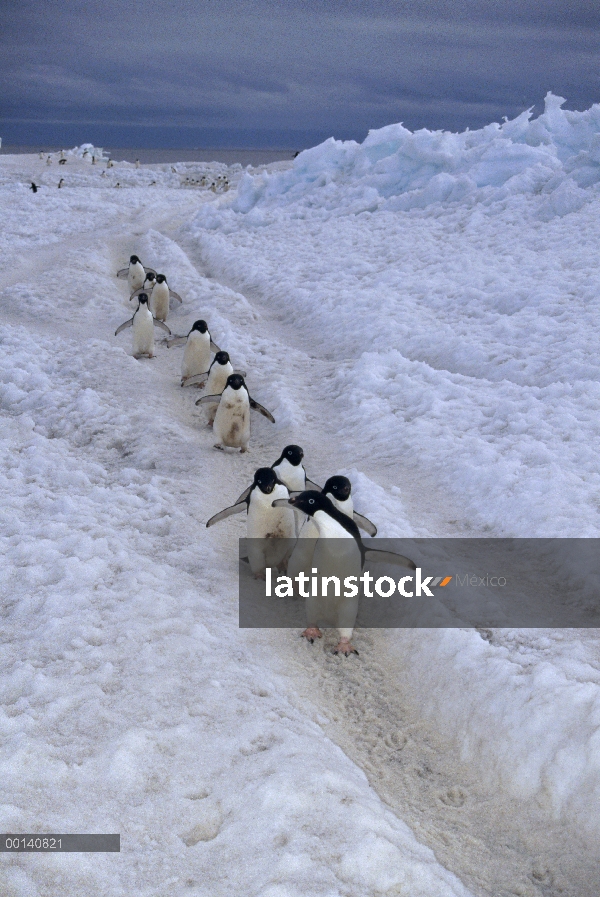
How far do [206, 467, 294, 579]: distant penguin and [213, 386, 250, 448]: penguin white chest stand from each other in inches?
80.5

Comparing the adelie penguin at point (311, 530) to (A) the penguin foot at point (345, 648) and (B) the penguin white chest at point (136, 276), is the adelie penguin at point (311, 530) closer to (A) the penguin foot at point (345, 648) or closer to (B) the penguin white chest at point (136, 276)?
(A) the penguin foot at point (345, 648)

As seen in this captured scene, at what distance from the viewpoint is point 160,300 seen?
40.6 feet

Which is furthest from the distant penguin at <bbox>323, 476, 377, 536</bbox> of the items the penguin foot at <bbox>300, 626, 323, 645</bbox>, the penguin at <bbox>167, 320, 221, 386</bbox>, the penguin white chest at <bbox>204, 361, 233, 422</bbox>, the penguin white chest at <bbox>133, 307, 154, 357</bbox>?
the penguin white chest at <bbox>133, 307, 154, 357</bbox>

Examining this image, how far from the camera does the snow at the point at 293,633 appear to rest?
3014 millimetres

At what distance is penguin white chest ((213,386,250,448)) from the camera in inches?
288

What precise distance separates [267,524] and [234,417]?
7.43 ft

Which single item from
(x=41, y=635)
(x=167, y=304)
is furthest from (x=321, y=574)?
(x=167, y=304)

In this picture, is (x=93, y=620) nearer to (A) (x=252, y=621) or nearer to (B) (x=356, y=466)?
(A) (x=252, y=621)

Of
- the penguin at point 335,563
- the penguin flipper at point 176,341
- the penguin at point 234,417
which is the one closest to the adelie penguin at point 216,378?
the penguin at point 234,417

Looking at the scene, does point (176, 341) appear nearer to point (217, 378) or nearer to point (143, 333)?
point (143, 333)

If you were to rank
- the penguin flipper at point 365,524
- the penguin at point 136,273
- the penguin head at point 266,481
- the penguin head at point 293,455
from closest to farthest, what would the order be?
the penguin head at point 266,481 → the penguin flipper at point 365,524 → the penguin head at point 293,455 → the penguin at point 136,273

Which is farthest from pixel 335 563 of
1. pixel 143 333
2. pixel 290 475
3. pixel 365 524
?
pixel 143 333

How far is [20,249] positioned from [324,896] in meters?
16.8

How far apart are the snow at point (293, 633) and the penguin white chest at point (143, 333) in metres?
0.29
